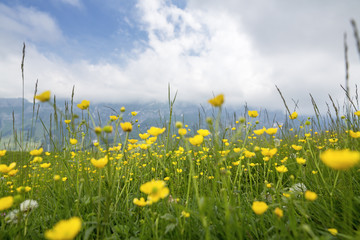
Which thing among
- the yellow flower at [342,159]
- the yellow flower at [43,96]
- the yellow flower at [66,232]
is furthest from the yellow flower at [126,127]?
the yellow flower at [342,159]

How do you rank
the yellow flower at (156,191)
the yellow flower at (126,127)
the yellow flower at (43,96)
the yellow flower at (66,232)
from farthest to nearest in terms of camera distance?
1. the yellow flower at (126,127)
2. the yellow flower at (43,96)
3. the yellow flower at (156,191)
4. the yellow flower at (66,232)

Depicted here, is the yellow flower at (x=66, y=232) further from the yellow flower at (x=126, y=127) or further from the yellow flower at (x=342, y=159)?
the yellow flower at (x=342, y=159)

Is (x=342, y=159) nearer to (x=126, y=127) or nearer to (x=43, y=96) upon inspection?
(x=126, y=127)

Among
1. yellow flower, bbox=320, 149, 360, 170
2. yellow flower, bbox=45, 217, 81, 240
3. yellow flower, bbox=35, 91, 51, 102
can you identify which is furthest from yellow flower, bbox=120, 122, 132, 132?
yellow flower, bbox=320, 149, 360, 170

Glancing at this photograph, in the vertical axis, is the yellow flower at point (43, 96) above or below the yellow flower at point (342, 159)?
above

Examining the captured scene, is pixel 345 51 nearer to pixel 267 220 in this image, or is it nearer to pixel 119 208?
pixel 267 220

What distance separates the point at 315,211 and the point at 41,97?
2081mm

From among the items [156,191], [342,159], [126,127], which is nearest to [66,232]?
[156,191]

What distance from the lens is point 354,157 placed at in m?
0.75

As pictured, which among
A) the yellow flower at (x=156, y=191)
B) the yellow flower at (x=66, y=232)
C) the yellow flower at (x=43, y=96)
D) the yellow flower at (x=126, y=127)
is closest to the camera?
the yellow flower at (x=66, y=232)

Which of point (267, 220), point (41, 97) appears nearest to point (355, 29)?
point (267, 220)

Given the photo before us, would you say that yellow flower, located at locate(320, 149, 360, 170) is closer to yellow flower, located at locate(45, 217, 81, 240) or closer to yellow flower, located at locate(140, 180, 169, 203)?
Result: yellow flower, located at locate(140, 180, 169, 203)

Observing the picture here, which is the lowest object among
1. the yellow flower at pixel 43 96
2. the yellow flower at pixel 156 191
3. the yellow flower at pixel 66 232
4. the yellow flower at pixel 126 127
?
the yellow flower at pixel 66 232

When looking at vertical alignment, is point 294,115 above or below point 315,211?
above
